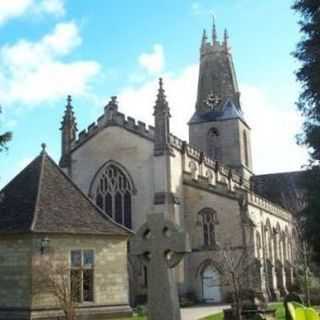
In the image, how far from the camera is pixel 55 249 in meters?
18.5

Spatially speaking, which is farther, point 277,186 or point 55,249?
point 277,186

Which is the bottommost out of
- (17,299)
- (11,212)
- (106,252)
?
(17,299)

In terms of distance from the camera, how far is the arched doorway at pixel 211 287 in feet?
116


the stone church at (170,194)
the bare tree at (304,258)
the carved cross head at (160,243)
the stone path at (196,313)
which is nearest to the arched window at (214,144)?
the stone church at (170,194)

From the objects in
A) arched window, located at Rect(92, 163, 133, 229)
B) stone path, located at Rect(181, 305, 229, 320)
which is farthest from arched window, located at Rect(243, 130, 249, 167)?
stone path, located at Rect(181, 305, 229, 320)

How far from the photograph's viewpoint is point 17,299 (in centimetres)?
1808

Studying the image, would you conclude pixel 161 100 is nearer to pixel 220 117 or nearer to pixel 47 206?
Answer: pixel 47 206

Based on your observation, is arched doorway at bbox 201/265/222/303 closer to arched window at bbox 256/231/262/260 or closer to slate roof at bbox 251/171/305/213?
arched window at bbox 256/231/262/260

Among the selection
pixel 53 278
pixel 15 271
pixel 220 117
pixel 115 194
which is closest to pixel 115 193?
pixel 115 194

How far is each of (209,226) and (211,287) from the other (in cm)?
404

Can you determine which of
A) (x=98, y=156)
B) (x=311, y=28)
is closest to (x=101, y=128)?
(x=98, y=156)

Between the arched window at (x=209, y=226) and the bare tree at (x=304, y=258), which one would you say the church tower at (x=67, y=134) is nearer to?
the arched window at (x=209, y=226)

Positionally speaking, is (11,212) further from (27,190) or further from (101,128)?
(101,128)

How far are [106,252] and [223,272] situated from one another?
15118mm
